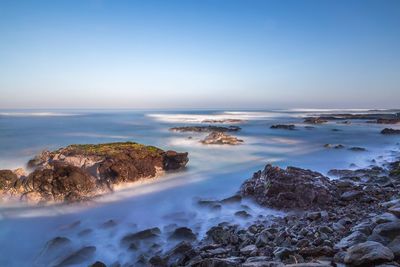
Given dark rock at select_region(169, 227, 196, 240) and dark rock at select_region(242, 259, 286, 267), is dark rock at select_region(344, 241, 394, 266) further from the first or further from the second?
dark rock at select_region(169, 227, 196, 240)

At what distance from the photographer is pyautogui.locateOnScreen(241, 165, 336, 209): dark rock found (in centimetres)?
704

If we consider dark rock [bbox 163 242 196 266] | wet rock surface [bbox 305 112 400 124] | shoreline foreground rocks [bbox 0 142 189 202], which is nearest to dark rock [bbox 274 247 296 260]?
dark rock [bbox 163 242 196 266]

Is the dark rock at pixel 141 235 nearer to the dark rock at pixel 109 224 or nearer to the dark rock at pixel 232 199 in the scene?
the dark rock at pixel 109 224

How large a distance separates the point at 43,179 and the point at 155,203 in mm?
3115

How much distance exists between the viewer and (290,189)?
7.48m

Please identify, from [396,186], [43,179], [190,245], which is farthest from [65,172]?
[396,186]

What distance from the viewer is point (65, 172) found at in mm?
8461

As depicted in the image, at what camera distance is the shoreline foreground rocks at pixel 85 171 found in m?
8.13

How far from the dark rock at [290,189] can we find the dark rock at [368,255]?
11.1ft

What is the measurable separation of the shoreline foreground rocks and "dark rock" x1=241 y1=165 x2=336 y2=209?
3580mm

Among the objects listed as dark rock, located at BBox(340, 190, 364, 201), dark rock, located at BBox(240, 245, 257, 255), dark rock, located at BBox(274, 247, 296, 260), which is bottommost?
dark rock, located at BBox(240, 245, 257, 255)

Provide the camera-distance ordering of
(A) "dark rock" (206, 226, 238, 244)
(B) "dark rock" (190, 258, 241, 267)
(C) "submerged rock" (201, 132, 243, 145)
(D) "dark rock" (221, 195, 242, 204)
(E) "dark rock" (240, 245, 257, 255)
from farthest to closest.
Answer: (C) "submerged rock" (201, 132, 243, 145) < (D) "dark rock" (221, 195, 242, 204) < (A) "dark rock" (206, 226, 238, 244) < (E) "dark rock" (240, 245, 257, 255) < (B) "dark rock" (190, 258, 241, 267)

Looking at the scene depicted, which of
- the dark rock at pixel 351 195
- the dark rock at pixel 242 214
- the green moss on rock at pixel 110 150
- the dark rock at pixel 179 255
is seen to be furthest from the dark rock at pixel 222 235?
the green moss on rock at pixel 110 150

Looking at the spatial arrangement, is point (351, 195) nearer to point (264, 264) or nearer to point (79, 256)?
point (264, 264)
